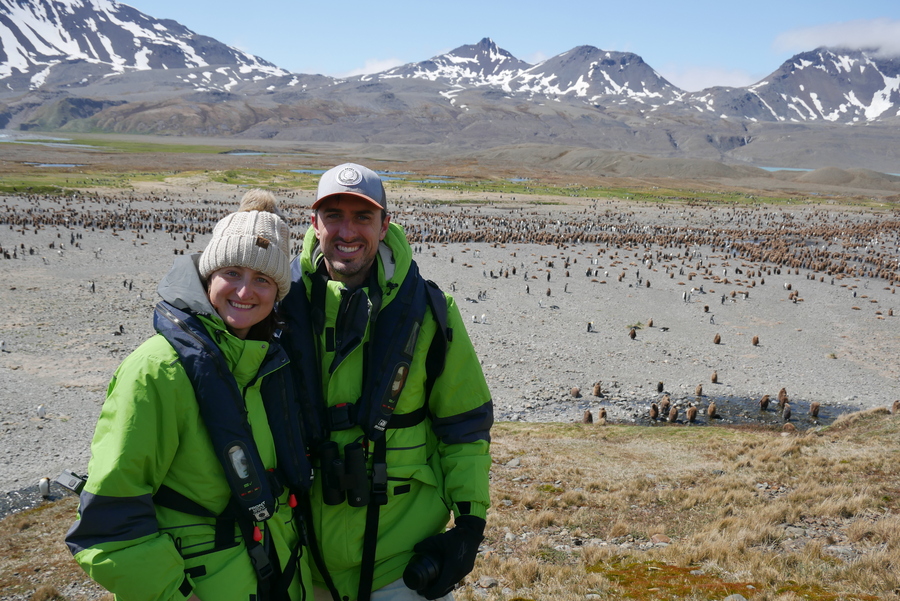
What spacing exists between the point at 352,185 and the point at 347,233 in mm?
267

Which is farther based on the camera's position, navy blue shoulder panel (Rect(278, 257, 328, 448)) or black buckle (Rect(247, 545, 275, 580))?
navy blue shoulder panel (Rect(278, 257, 328, 448))

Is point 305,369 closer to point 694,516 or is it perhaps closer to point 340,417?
point 340,417

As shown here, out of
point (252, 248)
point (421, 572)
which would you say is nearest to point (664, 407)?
point (421, 572)

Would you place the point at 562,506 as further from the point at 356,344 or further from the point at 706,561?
the point at 356,344

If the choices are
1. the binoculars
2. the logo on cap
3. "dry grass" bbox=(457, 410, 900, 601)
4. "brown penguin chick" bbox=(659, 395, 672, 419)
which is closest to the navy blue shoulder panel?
the binoculars

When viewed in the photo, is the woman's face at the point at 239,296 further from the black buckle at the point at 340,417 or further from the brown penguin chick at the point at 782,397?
the brown penguin chick at the point at 782,397

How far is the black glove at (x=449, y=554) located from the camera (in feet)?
10.4

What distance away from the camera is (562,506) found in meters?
8.59

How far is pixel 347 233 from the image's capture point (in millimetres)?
3326

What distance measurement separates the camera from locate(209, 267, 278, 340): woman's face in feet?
9.68

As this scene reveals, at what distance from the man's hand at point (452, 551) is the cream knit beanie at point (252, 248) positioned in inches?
62.0

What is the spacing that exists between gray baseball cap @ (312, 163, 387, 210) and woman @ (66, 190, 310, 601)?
0.34m

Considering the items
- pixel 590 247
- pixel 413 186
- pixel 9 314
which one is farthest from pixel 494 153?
pixel 9 314

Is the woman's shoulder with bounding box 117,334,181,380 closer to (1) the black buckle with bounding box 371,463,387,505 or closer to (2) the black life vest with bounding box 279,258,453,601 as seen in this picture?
(2) the black life vest with bounding box 279,258,453,601
